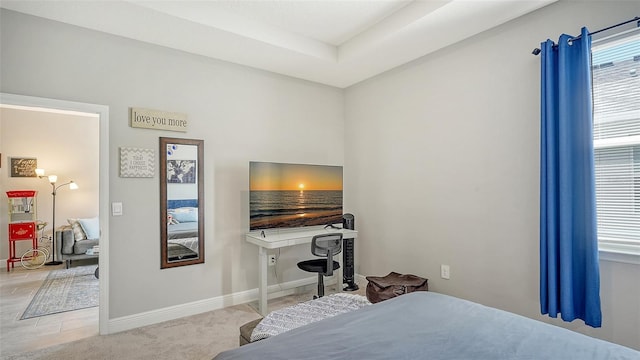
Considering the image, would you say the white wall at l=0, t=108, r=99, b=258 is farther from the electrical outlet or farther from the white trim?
the electrical outlet

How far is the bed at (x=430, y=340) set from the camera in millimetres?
1219

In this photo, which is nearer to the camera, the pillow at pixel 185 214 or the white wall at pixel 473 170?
the white wall at pixel 473 170

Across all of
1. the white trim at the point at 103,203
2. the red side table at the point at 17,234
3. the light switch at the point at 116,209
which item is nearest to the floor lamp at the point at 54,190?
the red side table at the point at 17,234

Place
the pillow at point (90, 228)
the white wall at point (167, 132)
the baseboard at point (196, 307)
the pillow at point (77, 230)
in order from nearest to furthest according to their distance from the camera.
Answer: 1. the white wall at point (167, 132)
2. the baseboard at point (196, 307)
3. the pillow at point (77, 230)
4. the pillow at point (90, 228)

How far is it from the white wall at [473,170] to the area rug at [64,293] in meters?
3.44

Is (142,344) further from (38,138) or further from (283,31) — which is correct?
(38,138)

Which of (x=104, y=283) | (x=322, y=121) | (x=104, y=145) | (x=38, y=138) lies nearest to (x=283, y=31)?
(x=322, y=121)

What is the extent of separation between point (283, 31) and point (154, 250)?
8.26 ft

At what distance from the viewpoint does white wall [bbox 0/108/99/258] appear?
5.46 metres

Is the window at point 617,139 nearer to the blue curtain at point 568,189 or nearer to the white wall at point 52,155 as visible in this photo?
the blue curtain at point 568,189

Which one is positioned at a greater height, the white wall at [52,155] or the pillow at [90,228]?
the white wall at [52,155]

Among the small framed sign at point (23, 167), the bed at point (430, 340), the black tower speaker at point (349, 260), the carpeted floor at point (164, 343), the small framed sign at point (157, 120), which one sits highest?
the small framed sign at point (157, 120)

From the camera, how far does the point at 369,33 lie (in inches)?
128

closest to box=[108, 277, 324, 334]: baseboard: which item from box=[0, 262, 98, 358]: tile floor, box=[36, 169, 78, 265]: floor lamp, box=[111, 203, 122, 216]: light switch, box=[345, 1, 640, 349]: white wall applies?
box=[0, 262, 98, 358]: tile floor
